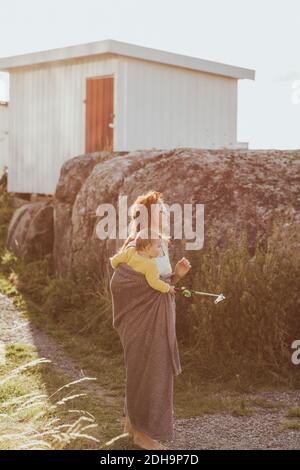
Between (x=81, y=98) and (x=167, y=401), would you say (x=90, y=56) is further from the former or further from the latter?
(x=167, y=401)

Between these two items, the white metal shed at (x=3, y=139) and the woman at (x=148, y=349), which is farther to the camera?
the white metal shed at (x=3, y=139)

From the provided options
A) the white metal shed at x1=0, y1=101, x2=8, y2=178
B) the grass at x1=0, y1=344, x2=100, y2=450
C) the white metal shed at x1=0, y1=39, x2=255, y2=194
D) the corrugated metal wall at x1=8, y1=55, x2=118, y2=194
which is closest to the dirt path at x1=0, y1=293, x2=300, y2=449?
the grass at x1=0, y1=344, x2=100, y2=450

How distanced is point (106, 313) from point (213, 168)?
7.23ft

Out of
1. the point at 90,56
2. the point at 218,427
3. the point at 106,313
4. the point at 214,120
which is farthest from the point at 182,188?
the point at 214,120

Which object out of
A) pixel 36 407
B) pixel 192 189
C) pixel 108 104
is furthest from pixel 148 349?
pixel 108 104

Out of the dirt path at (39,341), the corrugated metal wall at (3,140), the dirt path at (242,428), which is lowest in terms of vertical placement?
the dirt path at (39,341)

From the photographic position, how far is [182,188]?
32.4 feet

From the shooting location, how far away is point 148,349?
5789 mm

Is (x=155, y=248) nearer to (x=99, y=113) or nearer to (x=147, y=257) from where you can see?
(x=147, y=257)

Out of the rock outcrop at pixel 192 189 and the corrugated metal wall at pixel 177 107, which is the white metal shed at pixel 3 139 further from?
the rock outcrop at pixel 192 189

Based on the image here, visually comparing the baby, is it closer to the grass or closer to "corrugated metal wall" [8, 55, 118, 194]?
the grass

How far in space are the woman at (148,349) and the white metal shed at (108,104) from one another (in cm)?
1089

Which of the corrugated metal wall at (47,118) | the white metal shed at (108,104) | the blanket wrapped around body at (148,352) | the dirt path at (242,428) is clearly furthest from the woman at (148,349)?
the corrugated metal wall at (47,118)

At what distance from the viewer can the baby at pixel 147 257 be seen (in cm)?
570
